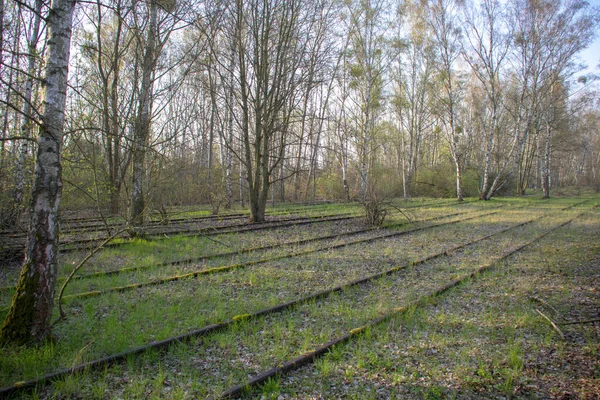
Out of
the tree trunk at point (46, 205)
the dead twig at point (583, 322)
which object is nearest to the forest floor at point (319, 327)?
the dead twig at point (583, 322)

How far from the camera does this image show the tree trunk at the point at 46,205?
3557 mm

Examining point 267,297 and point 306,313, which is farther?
point 267,297

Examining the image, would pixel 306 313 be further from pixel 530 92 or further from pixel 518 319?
pixel 530 92

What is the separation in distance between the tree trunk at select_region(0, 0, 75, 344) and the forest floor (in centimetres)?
32

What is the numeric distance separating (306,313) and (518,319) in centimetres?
284

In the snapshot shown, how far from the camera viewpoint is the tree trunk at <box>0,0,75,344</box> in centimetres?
356

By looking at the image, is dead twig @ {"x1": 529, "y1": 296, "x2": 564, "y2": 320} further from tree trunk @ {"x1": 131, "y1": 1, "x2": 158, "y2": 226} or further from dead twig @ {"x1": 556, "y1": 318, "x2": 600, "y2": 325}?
tree trunk @ {"x1": 131, "y1": 1, "x2": 158, "y2": 226}

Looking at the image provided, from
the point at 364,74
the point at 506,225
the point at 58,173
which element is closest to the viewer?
the point at 58,173

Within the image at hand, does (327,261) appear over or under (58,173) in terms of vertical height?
under

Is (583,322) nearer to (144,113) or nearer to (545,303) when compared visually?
(545,303)

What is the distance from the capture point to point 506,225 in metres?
13.8

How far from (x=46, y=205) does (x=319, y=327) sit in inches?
130

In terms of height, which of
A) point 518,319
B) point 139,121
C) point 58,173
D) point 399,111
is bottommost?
point 518,319

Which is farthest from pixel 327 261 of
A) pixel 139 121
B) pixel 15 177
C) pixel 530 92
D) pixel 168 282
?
pixel 530 92
